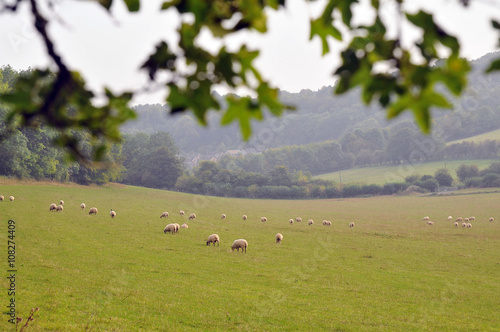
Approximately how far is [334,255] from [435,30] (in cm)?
2578

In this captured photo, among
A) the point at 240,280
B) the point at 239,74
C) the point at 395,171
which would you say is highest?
the point at 395,171

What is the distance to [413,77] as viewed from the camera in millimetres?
1795

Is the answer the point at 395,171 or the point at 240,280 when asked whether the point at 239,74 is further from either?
the point at 395,171

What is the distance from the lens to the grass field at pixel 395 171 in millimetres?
126312

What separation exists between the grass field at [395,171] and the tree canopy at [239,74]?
405 ft

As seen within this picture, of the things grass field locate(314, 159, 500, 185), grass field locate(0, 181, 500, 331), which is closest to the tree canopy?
grass field locate(0, 181, 500, 331)

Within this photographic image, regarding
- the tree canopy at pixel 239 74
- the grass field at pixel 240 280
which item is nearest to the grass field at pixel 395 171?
the grass field at pixel 240 280

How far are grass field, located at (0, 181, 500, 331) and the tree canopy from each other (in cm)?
1064

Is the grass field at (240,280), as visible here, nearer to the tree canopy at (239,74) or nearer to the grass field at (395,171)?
the tree canopy at (239,74)

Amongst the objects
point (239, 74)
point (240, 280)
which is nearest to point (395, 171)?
point (240, 280)

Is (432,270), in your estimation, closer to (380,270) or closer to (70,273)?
(380,270)

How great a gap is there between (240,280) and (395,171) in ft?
439

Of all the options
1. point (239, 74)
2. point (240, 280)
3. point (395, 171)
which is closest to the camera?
point (239, 74)

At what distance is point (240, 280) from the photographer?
730 inches
